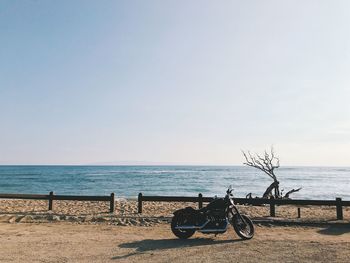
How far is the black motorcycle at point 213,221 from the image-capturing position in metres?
9.82

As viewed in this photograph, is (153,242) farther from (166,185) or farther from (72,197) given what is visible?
(166,185)

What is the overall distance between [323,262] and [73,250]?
18.1 ft

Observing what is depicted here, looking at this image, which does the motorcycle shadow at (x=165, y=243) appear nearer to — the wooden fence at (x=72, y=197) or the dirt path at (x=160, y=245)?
the dirt path at (x=160, y=245)

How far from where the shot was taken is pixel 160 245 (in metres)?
9.00

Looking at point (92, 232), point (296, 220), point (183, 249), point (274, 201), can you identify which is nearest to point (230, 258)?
point (183, 249)

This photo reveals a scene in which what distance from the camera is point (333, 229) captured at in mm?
11242

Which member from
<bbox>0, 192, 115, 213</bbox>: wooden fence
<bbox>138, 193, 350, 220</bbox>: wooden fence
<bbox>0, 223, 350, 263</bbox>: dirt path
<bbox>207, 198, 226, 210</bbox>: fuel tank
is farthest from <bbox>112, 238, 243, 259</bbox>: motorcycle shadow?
<bbox>0, 192, 115, 213</bbox>: wooden fence

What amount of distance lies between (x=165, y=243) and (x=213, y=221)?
5.06ft

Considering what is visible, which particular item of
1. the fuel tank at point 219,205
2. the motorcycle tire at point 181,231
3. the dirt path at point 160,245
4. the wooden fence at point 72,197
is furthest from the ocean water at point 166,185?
the fuel tank at point 219,205

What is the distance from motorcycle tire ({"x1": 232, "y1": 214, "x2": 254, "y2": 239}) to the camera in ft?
31.7

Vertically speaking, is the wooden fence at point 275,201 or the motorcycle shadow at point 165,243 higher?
the wooden fence at point 275,201

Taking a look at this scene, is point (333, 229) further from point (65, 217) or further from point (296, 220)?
point (65, 217)

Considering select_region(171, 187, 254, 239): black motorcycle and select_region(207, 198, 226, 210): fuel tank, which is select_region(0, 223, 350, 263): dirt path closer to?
select_region(171, 187, 254, 239): black motorcycle

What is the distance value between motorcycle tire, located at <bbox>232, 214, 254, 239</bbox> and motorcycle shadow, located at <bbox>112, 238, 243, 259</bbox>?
0.27 metres
